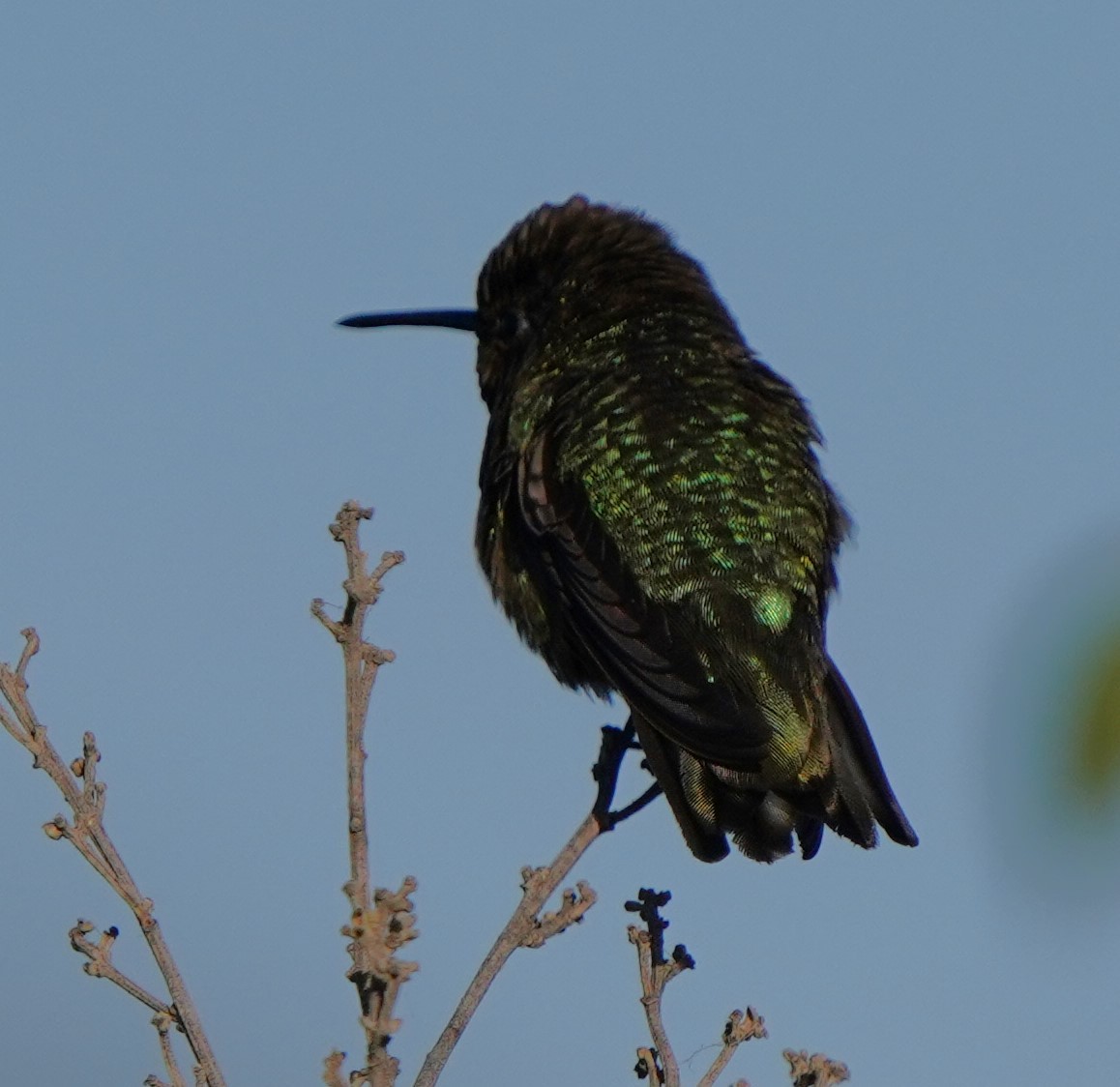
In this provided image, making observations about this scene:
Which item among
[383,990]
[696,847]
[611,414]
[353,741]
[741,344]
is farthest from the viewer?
[741,344]

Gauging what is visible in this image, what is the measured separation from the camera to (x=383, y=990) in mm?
3092

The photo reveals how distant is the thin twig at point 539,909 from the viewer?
3.37 metres

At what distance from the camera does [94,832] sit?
351cm

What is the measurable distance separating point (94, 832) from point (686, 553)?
2.06m

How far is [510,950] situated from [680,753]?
1.20 metres

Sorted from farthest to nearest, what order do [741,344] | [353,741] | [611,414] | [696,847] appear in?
→ [741,344] → [611,414] → [696,847] → [353,741]

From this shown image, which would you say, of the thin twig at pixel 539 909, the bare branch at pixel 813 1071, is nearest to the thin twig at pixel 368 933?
the thin twig at pixel 539 909

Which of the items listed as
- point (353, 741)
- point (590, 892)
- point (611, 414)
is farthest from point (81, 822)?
point (611, 414)

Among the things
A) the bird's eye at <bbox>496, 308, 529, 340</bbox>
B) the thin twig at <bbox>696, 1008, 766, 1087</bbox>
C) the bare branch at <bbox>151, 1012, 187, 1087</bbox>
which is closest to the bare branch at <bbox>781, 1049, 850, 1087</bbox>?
the thin twig at <bbox>696, 1008, 766, 1087</bbox>

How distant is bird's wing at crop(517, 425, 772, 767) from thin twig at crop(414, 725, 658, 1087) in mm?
239

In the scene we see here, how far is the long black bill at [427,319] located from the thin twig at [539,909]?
7.80 ft

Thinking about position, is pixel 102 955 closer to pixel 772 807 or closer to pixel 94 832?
pixel 94 832

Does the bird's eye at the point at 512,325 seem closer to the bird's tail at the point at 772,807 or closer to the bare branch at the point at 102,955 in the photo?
the bird's tail at the point at 772,807

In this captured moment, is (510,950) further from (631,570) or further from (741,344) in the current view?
(741,344)
